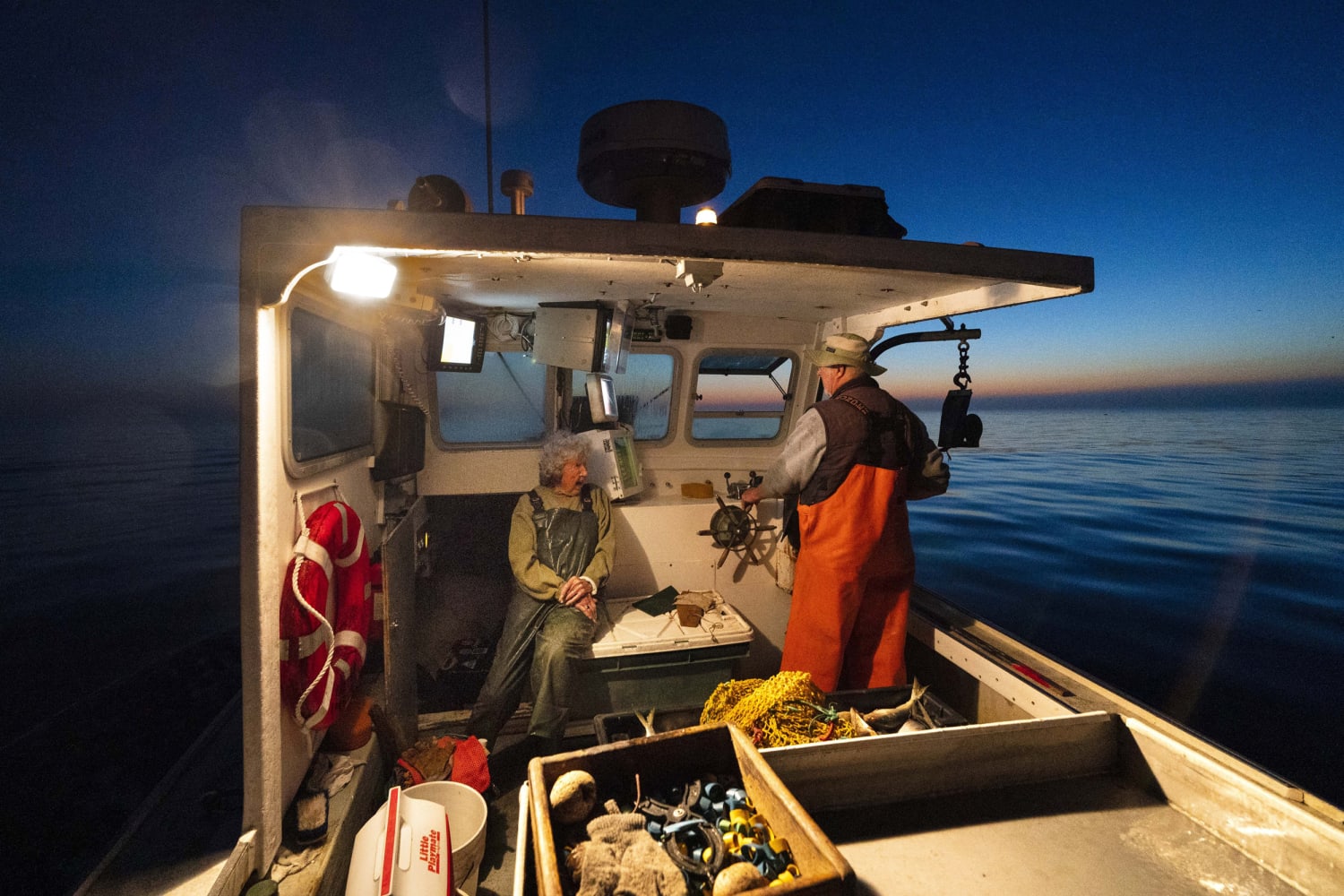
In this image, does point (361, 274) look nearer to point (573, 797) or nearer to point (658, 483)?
point (573, 797)

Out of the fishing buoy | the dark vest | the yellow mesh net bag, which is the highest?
the dark vest

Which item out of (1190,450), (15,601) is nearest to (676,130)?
(15,601)

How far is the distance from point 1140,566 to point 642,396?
19.6 metres

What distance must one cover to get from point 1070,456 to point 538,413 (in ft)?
134

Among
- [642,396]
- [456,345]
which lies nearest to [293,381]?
[456,345]

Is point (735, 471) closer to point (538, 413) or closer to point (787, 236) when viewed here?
point (538, 413)

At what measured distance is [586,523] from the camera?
12.1 feet

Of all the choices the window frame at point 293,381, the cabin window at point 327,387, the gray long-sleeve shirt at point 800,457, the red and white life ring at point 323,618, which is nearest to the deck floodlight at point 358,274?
the window frame at point 293,381

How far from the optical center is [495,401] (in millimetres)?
4539

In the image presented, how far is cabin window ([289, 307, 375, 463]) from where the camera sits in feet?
7.51

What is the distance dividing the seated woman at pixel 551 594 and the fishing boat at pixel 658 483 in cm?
34

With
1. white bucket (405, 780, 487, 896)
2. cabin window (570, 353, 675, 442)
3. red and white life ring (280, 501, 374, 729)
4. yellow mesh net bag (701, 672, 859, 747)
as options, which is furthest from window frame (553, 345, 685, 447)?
yellow mesh net bag (701, 672, 859, 747)

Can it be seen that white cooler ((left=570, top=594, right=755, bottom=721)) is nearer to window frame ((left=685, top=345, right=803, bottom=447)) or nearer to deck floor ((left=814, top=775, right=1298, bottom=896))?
window frame ((left=685, top=345, right=803, bottom=447))

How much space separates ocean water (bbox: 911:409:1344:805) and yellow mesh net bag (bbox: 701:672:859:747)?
231 cm
